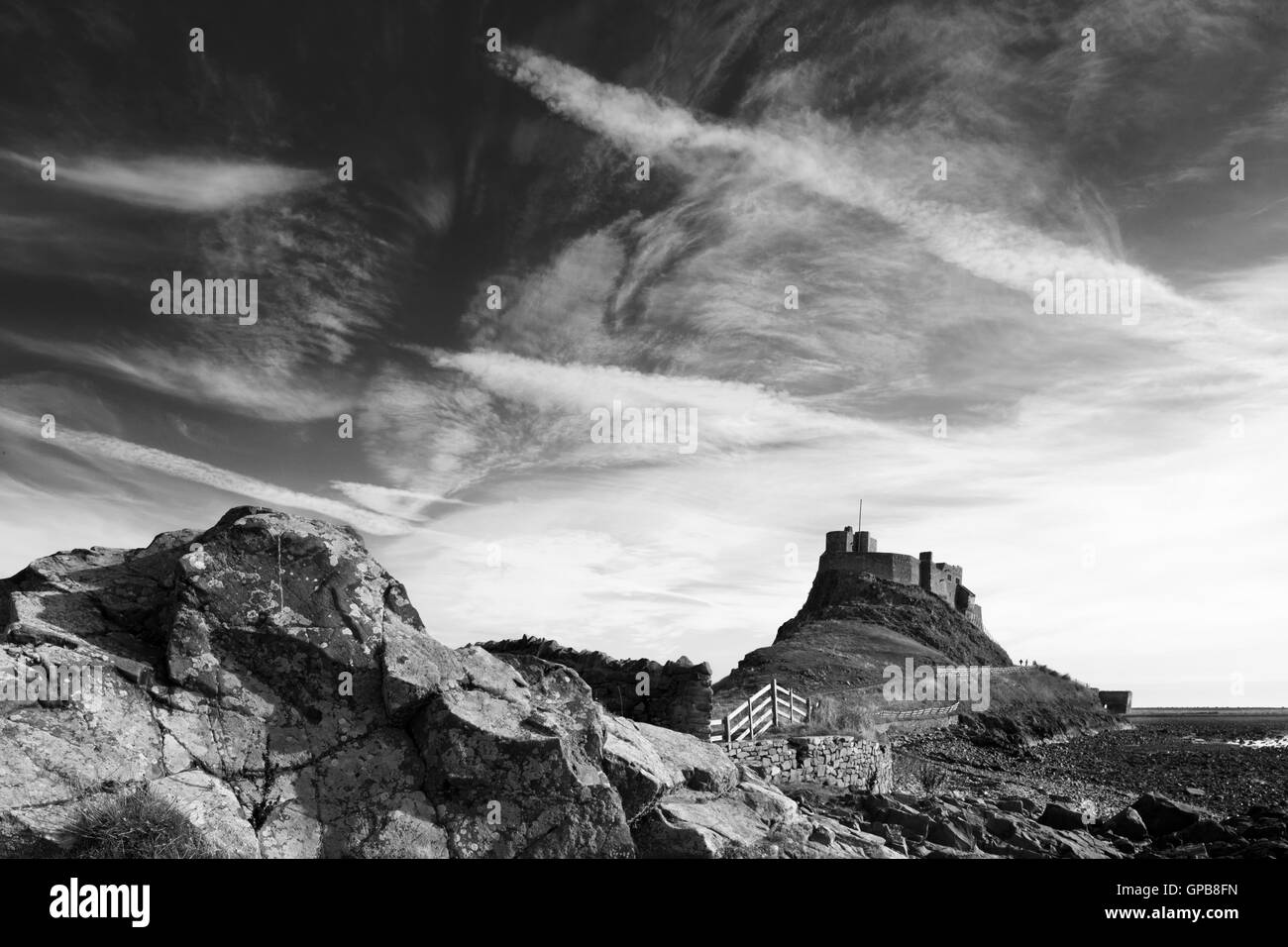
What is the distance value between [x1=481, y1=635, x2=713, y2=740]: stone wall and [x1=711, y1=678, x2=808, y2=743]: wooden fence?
156 inches

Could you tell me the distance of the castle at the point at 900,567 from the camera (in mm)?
85562

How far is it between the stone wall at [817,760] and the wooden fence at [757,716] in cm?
90

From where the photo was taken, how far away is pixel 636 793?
970 cm

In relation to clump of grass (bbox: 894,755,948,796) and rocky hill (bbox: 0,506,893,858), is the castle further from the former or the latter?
rocky hill (bbox: 0,506,893,858)

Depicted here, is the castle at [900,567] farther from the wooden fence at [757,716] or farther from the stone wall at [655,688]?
the stone wall at [655,688]

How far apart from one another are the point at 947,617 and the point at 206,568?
83.7 m

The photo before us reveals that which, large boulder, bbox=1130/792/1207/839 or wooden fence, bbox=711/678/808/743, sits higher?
wooden fence, bbox=711/678/808/743

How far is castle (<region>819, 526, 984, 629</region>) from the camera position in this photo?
281 feet

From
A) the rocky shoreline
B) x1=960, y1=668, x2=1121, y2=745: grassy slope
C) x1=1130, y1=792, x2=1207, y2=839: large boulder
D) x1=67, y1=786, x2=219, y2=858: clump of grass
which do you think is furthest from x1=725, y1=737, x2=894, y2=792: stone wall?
x1=960, y1=668, x2=1121, y2=745: grassy slope

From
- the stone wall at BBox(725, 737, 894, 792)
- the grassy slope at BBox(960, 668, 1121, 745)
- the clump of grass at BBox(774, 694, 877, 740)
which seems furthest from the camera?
the grassy slope at BBox(960, 668, 1121, 745)

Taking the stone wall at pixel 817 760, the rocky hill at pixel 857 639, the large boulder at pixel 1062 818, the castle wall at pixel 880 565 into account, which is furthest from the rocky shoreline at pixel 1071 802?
the castle wall at pixel 880 565

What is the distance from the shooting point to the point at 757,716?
76.6 ft
